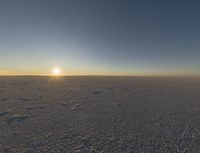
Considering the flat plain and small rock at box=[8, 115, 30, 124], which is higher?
small rock at box=[8, 115, 30, 124]

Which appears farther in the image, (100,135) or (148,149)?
(100,135)

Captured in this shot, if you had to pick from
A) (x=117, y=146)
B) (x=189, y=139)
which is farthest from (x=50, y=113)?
(x=189, y=139)

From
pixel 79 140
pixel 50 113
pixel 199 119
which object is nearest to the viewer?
pixel 79 140

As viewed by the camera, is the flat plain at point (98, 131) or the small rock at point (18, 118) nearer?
the flat plain at point (98, 131)

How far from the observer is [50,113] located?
63.8 ft

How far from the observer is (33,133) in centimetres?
1353

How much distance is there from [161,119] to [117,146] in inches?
339

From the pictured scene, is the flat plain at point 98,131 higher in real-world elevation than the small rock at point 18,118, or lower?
lower

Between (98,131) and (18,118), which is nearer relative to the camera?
(98,131)

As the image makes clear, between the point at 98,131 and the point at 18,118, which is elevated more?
the point at 18,118

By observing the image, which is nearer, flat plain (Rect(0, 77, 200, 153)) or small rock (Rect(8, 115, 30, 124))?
flat plain (Rect(0, 77, 200, 153))

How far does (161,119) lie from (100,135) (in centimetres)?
859

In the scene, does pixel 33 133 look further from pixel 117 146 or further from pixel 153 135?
pixel 153 135

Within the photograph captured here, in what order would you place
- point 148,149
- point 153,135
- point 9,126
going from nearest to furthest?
point 148,149, point 153,135, point 9,126
